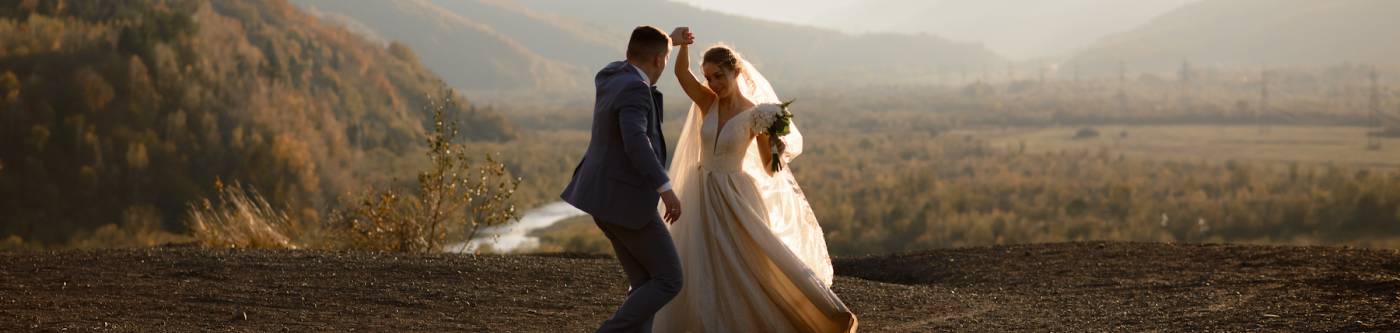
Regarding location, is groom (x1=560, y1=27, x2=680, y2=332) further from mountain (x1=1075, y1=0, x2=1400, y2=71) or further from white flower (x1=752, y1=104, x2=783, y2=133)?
mountain (x1=1075, y1=0, x2=1400, y2=71)

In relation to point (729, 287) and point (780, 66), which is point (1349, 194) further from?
point (780, 66)

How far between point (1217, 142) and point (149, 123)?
48.2 metres

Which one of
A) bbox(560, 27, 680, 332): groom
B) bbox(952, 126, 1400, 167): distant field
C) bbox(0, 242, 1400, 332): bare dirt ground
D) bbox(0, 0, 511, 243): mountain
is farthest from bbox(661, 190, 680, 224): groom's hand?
bbox(952, 126, 1400, 167): distant field

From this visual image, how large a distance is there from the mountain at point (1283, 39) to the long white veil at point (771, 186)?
14807 centimetres

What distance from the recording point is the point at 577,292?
9.51 m

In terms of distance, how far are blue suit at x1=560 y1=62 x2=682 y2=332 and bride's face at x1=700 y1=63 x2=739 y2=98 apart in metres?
0.93

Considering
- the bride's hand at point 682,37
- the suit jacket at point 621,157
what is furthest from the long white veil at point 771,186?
the suit jacket at point 621,157

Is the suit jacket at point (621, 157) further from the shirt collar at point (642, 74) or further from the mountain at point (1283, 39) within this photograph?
the mountain at point (1283, 39)

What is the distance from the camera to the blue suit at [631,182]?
19.3 ft

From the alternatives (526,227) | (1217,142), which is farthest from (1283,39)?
(526,227)

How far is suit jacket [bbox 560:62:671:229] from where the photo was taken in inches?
231

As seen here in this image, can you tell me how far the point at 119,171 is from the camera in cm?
2705

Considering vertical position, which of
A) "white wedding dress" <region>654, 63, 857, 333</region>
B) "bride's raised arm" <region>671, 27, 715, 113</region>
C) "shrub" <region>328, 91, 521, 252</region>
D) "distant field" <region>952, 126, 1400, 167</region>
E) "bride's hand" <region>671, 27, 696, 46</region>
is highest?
"bride's hand" <region>671, 27, 696, 46</region>

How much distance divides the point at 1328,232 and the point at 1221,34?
169 metres
